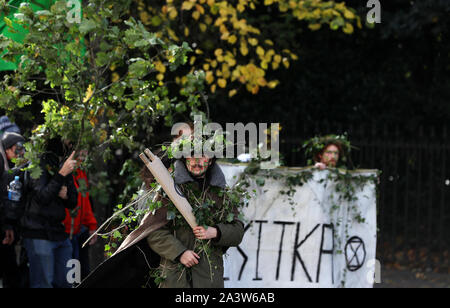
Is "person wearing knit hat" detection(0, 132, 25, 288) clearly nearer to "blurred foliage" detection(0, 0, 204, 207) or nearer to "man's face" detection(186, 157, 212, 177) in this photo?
"blurred foliage" detection(0, 0, 204, 207)

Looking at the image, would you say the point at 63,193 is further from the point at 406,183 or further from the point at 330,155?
the point at 406,183

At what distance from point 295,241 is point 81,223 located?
2144 mm

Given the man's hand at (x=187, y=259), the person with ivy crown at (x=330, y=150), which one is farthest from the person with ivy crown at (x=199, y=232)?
the person with ivy crown at (x=330, y=150)

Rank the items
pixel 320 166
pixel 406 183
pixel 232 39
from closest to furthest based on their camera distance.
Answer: pixel 320 166, pixel 232 39, pixel 406 183

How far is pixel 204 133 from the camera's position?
450 cm

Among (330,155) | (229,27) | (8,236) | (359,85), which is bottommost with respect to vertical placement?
(8,236)

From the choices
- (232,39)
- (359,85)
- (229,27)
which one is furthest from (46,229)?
(359,85)

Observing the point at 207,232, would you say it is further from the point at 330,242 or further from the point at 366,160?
the point at 366,160

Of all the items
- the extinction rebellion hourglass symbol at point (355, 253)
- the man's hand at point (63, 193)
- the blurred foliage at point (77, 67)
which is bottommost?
the extinction rebellion hourglass symbol at point (355, 253)

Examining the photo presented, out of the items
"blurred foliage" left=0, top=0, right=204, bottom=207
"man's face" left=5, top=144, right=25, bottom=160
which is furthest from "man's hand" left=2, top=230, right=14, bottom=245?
"blurred foliage" left=0, top=0, right=204, bottom=207

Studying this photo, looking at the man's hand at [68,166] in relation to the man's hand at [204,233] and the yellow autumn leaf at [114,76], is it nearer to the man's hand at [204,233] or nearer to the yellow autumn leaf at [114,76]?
the man's hand at [204,233]

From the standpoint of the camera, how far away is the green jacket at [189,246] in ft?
14.7

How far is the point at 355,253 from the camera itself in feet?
22.9

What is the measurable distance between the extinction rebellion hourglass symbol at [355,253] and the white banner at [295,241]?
10 mm
